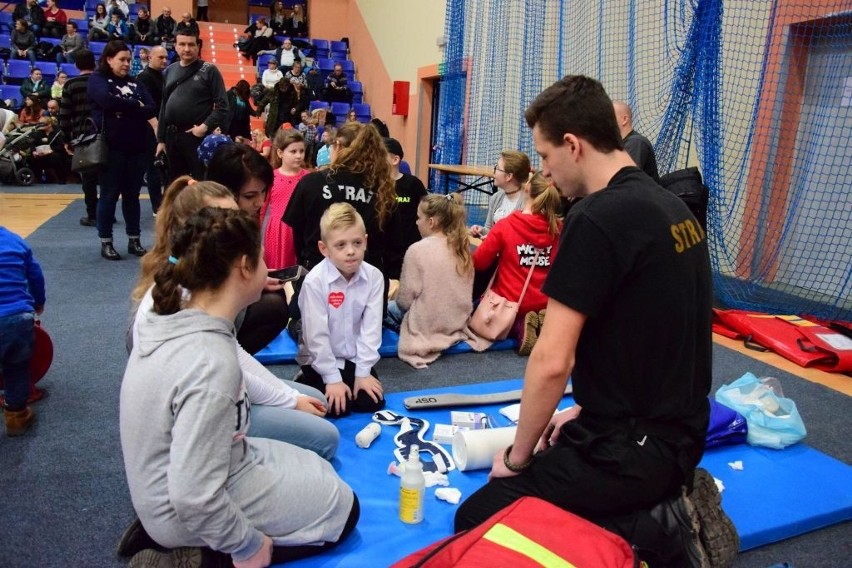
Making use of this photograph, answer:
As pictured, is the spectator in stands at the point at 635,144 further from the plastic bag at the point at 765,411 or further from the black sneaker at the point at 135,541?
the black sneaker at the point at 135,541

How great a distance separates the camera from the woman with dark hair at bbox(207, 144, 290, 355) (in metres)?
2.90

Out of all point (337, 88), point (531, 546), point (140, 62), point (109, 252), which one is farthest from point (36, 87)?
point (531, 546)

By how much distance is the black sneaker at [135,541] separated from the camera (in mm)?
1725

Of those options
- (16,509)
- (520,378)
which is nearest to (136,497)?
(16,509)

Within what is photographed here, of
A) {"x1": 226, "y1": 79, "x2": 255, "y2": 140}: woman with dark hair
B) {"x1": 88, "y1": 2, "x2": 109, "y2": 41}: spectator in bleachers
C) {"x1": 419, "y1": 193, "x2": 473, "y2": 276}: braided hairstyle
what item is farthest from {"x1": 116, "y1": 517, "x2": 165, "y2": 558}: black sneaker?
{"x1": 88, "y1": 2, "x2": 109, "y2": 41}: spectator in bleachers

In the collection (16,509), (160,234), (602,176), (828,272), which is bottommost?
(16,509)

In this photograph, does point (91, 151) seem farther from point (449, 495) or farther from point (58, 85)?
point (58, 85)

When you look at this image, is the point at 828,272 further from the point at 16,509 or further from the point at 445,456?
the point at 16,509

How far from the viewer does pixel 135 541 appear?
1754mm

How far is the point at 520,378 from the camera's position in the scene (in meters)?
3.35

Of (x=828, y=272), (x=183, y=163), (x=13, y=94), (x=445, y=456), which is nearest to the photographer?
(x=445, y=456)

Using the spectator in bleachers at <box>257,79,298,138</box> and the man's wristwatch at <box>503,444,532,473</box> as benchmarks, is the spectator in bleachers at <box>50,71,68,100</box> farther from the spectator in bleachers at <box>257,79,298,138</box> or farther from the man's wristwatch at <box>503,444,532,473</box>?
the man's wristwatch at <box>503,444,532,473</box>

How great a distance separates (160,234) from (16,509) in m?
0.99

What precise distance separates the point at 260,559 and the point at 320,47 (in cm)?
1530
